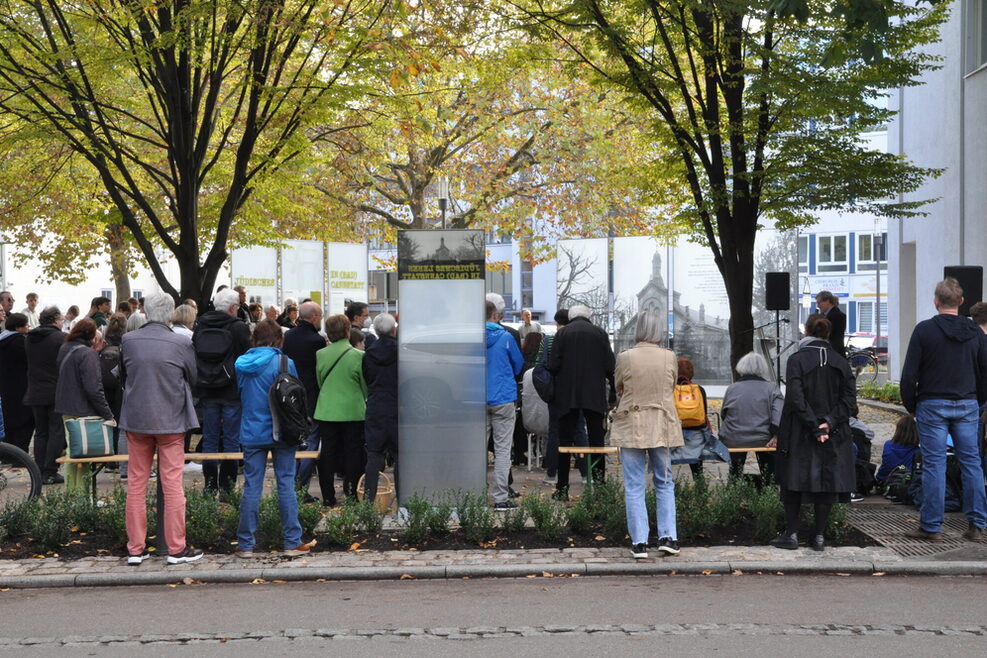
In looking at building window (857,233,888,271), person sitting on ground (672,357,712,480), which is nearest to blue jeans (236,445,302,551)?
person sitting on ground (672,357,712,480)

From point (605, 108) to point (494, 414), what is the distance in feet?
72.6

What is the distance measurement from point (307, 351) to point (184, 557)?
3.69 metres

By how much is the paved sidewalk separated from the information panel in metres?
1.62

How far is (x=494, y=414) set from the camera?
10.8 m

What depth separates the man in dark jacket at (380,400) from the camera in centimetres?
1064

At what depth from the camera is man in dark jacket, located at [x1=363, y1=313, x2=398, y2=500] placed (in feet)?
34.9

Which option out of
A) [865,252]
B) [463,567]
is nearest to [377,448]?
[463,567]

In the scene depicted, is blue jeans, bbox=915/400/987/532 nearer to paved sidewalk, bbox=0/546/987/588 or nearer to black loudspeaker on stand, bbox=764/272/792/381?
paved sidewalk, bbox=0/546/987/588

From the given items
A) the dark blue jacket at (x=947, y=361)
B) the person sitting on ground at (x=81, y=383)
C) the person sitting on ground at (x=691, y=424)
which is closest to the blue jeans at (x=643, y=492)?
the person sitting on ground at (x=691, y=424)

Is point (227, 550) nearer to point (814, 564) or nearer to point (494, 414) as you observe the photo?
point (494, 414)

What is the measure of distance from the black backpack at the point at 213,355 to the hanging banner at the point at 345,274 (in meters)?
12.7

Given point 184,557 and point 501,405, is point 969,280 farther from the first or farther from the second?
point 184,557

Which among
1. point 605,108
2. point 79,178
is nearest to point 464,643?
point 79,178

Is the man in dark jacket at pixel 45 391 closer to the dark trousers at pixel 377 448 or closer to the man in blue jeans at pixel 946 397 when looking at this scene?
the dark trousers at pixel 377 448
